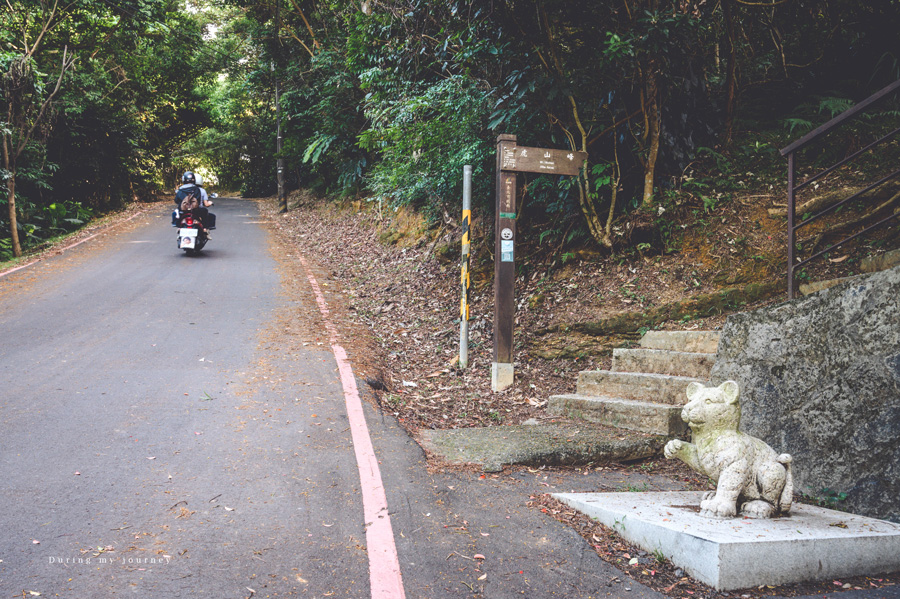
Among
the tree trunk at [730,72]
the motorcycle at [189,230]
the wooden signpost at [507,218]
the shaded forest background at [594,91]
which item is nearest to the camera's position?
the wooden signpost at [507,218]

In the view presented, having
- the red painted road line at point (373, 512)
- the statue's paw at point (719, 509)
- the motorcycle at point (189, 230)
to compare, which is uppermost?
the motorcycle at point (189, 230)

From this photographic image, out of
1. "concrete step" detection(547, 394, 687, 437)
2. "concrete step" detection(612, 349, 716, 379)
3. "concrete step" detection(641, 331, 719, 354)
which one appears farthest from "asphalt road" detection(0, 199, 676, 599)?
"concrete step" detection(641, 331, 719, 354)

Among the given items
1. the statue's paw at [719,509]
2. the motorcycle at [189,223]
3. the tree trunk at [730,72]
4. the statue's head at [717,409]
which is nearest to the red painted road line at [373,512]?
the statue's paw at [719,509]

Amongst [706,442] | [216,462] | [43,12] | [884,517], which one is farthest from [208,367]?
[43,12]

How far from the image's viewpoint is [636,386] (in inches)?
212

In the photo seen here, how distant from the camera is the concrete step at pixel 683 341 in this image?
5.42m

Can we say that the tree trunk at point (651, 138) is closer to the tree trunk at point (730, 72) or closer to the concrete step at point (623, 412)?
the tree trunk at point (730, 72)

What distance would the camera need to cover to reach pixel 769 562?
284cm

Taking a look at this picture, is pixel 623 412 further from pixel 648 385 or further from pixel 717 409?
pixel 717 409

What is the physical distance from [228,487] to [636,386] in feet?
12.1

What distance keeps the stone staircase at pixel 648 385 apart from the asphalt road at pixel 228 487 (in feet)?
2.54

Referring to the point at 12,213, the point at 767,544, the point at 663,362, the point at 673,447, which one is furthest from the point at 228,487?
the point at 12,213

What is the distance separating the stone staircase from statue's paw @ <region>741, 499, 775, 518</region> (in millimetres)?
1598

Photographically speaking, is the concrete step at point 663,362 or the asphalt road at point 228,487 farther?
the concrete step at point 663,362
